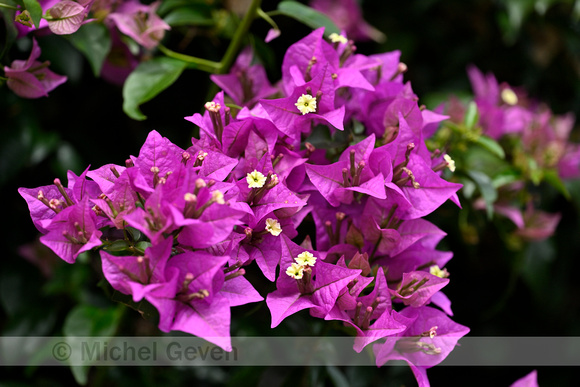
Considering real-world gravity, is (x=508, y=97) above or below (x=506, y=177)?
above

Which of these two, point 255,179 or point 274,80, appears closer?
point 255,179

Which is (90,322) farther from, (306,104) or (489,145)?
(489,145)

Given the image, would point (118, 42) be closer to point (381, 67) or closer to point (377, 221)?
point (381, 67)

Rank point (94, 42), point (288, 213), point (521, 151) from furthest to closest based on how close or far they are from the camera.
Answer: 1. point (521, 151)
2. point (94, 42)
3. point (288, 213)

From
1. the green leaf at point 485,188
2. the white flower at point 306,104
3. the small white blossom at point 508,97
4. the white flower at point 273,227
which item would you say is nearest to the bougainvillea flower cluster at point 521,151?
the small white blossom at point 508,97

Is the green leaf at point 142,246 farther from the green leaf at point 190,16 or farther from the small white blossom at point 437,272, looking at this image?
the green leaf at point 190,16

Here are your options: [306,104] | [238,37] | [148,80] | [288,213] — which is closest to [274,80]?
[238,37]

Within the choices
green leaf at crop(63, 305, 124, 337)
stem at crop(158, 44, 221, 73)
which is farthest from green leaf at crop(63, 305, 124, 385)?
stem at crop(158, 44, 221, 73)

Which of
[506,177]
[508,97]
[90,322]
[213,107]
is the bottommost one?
[90,322]
